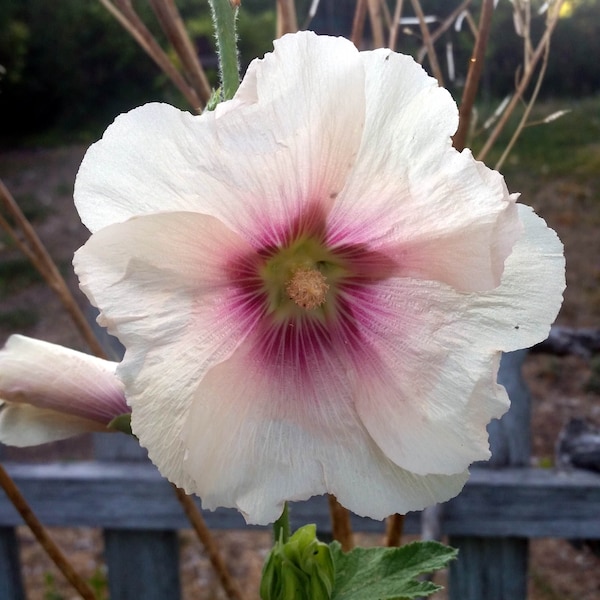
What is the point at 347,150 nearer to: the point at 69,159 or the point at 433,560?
the point at 433,560

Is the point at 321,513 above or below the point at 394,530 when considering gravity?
above

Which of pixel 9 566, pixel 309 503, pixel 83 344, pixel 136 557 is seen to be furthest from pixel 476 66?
pixel 83 344

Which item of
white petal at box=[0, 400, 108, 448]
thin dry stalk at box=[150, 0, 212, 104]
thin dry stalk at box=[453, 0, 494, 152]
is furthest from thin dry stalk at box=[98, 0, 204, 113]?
white petal at box=[0, 400, 108, 448]

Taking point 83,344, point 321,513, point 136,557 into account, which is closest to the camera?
point 321,513

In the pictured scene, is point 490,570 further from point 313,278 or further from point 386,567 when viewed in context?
point 313,278

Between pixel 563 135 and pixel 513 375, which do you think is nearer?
pixel 513 375

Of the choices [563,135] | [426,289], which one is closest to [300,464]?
[426,289]
